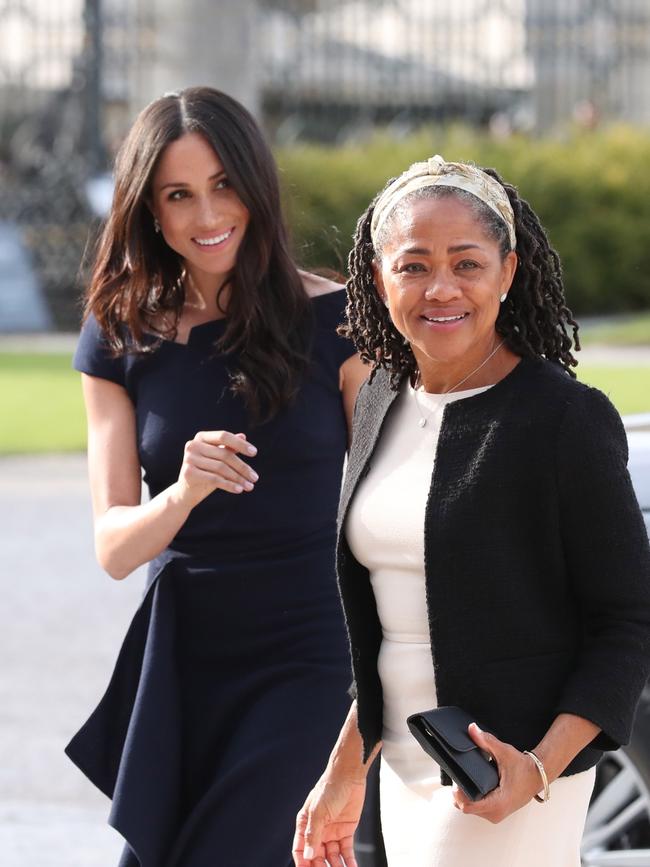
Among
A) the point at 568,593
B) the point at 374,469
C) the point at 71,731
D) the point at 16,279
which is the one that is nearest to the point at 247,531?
the point at 374,469

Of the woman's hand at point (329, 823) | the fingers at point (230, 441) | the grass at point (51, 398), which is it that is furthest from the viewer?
the grass at point (51, 398)

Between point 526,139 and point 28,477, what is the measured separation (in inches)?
469

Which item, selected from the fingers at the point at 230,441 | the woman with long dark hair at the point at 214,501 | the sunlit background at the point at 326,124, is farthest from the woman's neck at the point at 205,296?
the sunlit background at the point at 326,124

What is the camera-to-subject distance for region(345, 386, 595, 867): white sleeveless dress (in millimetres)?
2252

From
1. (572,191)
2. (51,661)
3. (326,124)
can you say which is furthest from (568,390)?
(326,124)

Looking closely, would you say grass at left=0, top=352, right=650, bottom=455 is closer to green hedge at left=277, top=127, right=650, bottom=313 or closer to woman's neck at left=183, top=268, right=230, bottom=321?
green hedge at left=277, top=127, right=650, bottom=313

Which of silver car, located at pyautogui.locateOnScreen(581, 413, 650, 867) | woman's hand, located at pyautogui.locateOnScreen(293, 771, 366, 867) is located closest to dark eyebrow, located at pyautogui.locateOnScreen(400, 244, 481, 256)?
woman's hand, located at pyautogui.locateOnScreen(293, 771, 366, 867)

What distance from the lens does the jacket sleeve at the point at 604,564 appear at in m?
2.15

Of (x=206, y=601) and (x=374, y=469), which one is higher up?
(x=374, y=469)

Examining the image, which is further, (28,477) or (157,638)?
(28,477)

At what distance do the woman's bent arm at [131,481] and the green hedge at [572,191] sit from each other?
53.1 feet

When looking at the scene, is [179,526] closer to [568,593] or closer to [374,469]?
[374,469]

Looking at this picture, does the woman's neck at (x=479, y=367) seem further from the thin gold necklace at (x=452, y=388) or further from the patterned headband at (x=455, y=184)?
the patterned headband at (x=455, y=184)

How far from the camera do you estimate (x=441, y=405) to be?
7.73ft
